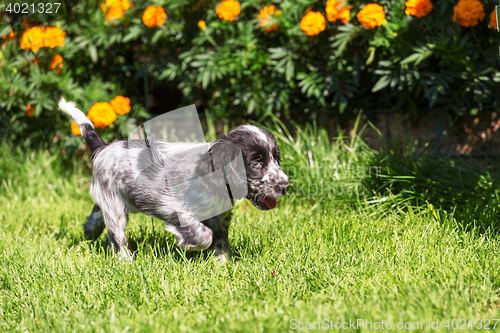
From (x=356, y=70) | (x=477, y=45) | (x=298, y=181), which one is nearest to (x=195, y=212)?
(x=298, y=181)

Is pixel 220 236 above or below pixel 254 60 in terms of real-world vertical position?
below

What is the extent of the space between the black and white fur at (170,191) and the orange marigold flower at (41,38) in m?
1.80

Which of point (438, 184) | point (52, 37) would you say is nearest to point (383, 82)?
point (438, 184)

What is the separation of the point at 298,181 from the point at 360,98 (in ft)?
4.04

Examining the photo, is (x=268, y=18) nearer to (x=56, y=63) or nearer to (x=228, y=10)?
(x=228, y=10)

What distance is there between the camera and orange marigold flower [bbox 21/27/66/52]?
4.02 metres

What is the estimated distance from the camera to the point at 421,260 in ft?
6.72

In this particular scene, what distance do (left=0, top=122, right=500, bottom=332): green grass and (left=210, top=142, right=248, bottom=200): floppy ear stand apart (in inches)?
17.2

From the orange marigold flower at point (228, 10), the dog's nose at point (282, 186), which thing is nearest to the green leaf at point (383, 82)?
the orange marigold flower at point (228, 10)

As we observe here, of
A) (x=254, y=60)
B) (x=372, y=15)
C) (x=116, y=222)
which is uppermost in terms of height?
(x=372, y=15)

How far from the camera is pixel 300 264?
2.08 m

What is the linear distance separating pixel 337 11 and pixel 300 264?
7.56 feet

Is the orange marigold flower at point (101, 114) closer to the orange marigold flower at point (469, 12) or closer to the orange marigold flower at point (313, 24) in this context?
the orange marigold flower at point (313, 24)

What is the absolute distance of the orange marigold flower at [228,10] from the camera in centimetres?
374
